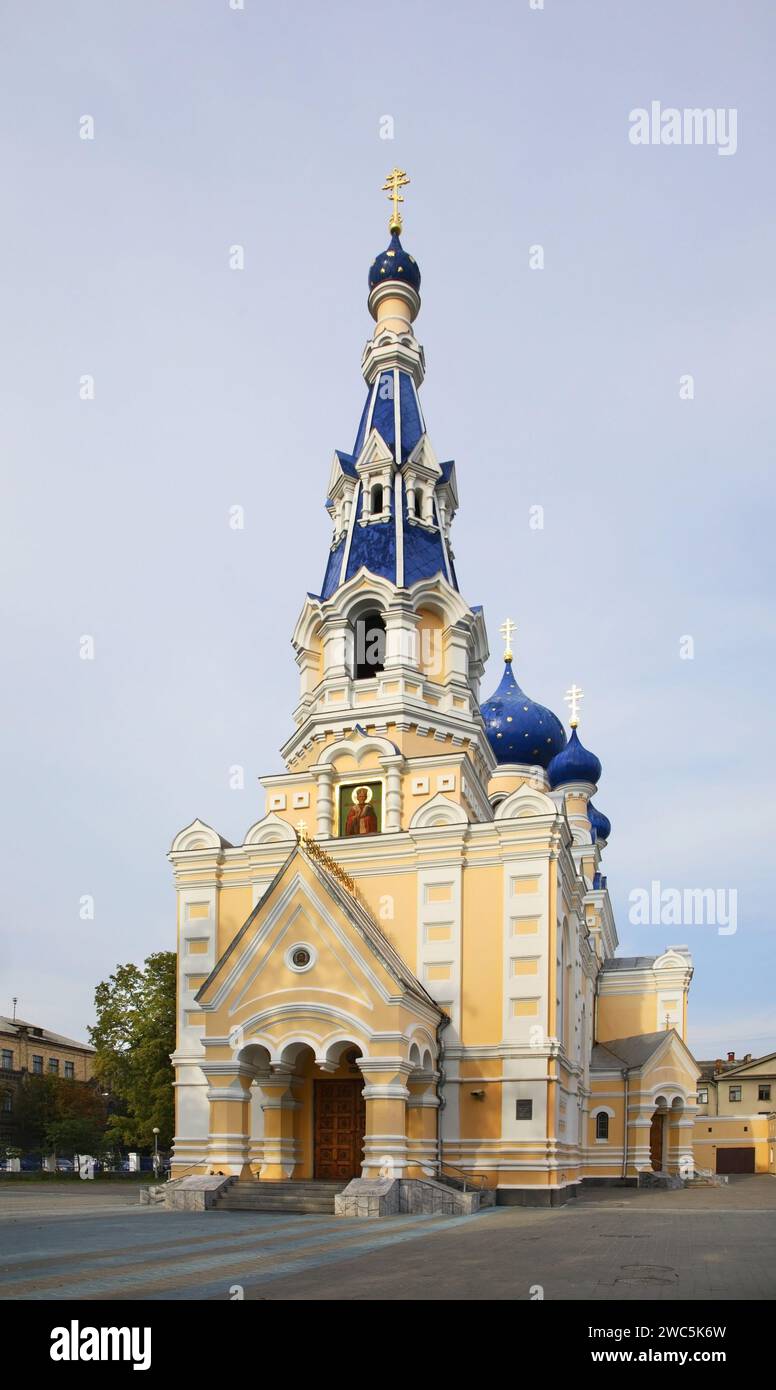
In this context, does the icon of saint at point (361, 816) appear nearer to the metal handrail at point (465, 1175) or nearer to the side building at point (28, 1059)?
the metal handrail at point (465, 1175)

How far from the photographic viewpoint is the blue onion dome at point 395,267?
1318 inches

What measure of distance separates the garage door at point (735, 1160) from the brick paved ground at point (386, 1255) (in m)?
39.8

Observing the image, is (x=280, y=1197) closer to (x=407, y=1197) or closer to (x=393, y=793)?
(x=407, y=1197)

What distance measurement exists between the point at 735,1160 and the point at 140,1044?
112 feet

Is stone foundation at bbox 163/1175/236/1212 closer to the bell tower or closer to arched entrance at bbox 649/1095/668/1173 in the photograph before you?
the bell tower

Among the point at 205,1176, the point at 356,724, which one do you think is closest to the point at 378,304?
the point at 356,724

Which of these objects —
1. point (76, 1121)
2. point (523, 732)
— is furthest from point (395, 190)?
point (76, 1121)

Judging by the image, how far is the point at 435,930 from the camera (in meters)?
24.2

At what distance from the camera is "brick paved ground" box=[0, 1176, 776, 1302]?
10.0 meters

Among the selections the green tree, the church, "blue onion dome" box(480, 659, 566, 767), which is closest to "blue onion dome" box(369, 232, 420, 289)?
the church

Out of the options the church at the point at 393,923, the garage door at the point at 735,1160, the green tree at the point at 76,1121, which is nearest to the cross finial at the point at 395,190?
the church at the point at 393,923

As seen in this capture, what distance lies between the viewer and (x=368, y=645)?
29.1 m
